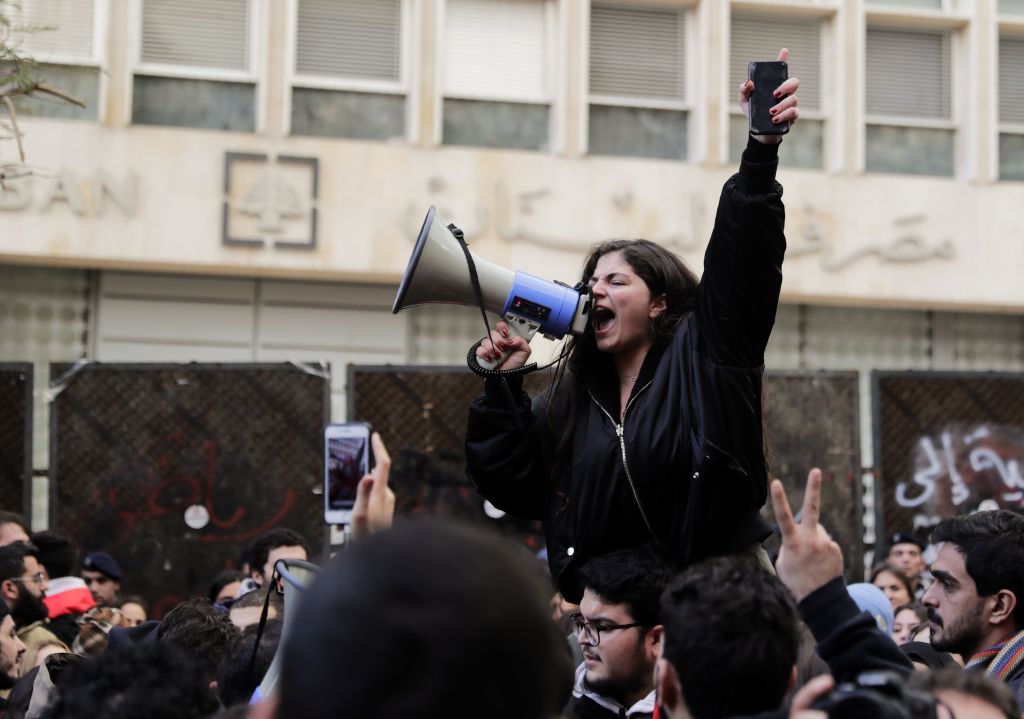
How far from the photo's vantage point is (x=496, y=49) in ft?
49.1

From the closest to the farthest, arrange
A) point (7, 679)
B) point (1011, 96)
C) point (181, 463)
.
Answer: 1. point (7, 679)
2. point (181, 463)
3. point (1011, 96)

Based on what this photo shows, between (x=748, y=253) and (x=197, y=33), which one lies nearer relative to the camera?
(x=748, y=253)

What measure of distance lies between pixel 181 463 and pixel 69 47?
4.72 metres

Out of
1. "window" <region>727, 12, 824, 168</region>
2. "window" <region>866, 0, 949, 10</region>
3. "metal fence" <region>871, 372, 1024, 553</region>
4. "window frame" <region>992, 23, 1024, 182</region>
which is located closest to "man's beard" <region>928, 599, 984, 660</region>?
"metal fence" <region>871, 372, 1024, 553</region>

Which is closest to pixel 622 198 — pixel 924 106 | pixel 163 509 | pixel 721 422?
pixel 924 106

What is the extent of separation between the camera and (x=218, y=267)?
13.8 meters

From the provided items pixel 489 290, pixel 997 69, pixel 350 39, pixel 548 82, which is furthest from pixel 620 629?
pixel 997 69

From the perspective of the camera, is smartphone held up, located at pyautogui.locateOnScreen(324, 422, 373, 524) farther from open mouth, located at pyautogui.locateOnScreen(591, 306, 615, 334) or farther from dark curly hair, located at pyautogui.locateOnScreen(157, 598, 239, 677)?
open mouth, located at pyautogui.locateOnScreen(591, 306, 615, 334)

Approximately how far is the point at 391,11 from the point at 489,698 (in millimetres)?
13953

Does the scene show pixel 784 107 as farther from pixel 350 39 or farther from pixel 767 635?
pixel 350 39

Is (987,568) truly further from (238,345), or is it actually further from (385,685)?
(238,345)

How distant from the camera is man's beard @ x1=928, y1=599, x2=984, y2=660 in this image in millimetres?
4680

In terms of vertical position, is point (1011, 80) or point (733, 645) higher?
point (1011, 80)

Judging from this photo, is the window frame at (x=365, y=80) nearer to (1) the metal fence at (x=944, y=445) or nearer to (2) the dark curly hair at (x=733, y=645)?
(1) the metal fence at (x=944, y=445)
